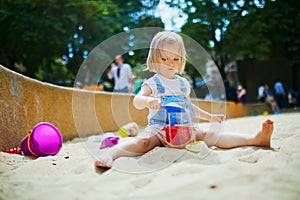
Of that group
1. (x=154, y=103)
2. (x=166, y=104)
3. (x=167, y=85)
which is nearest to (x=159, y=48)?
(x=167, y=85)

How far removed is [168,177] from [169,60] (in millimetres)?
1054

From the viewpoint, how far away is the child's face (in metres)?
2.18

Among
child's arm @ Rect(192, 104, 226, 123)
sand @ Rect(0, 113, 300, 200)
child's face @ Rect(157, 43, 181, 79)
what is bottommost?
sand @ Rect(0, 113, 300, 200)

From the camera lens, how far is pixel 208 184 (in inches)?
49.9

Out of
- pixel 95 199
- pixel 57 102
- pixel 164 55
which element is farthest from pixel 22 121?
pixel 95 199

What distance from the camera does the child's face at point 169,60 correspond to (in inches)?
85.7

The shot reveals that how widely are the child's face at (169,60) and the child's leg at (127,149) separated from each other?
53 cm

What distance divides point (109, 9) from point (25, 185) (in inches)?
467

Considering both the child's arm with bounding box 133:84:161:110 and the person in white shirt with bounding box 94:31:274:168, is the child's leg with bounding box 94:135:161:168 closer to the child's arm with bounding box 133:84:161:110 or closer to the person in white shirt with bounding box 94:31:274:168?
the person in white shirt with bounding box 94:31:274:168

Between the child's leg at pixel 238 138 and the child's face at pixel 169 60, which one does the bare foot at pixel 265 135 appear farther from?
the child's face at pixel 169 60

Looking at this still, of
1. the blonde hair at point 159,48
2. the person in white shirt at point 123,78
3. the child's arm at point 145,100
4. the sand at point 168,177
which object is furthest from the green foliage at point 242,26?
the sand at point 168,177

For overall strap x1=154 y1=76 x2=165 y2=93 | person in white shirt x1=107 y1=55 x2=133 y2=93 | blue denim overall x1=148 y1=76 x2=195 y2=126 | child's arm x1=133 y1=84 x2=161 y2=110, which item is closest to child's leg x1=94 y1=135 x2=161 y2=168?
blue denim overall x1=148 y1=76 x2=195 y2=126

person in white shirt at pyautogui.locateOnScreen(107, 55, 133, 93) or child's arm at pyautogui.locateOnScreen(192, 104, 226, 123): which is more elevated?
person in white shirt at pyautogui.locateOnScreen(107, 55, 133, 93)

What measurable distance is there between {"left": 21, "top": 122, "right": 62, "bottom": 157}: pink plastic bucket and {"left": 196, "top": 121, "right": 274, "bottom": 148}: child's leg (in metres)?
1.17
